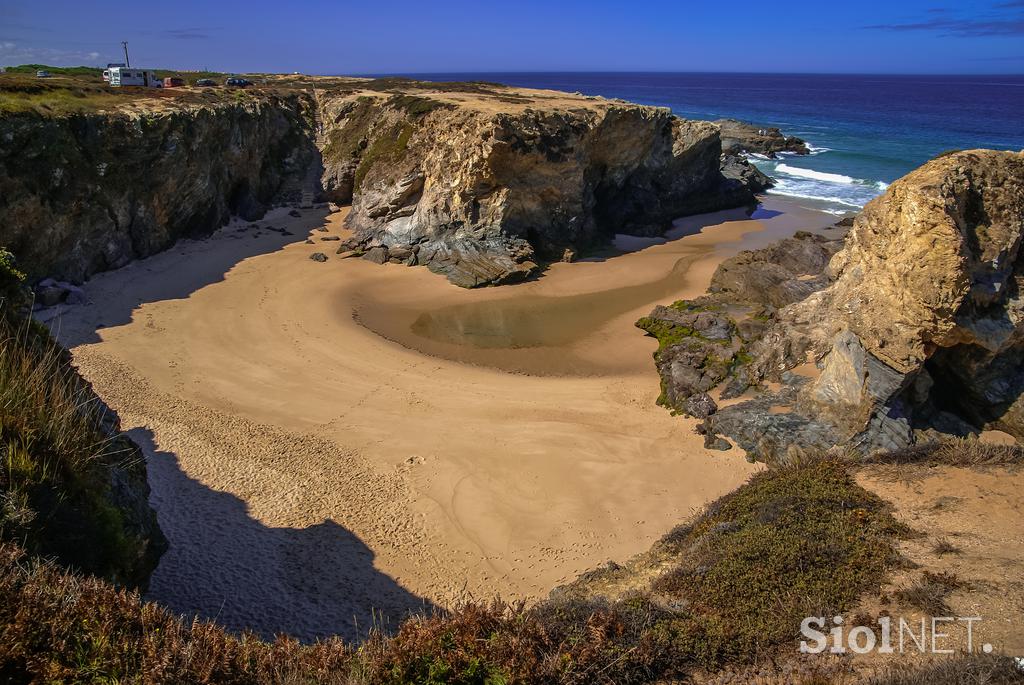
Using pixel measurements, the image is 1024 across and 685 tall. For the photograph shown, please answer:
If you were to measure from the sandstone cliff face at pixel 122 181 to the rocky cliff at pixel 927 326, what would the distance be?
24.9 m

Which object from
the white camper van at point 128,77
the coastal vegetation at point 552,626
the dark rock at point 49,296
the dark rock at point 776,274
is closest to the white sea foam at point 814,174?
the dark rock at point 776,274

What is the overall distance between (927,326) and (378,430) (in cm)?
1246

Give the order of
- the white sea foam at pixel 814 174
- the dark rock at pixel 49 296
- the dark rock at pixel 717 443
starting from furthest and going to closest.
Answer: the white sea foam at pixel 814 174, the dark rock at pixel 49 296, the dark rock at pixel 717 443

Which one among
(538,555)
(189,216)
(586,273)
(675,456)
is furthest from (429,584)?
(189,216)

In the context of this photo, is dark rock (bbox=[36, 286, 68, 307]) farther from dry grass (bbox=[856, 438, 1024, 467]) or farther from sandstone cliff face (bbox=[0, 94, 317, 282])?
dry grass (bbox=[856, 438, 1024, 467])

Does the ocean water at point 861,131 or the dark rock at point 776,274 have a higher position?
the ocean water at point 861,131

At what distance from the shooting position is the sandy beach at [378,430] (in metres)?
11.1

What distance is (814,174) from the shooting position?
50375 millimetres

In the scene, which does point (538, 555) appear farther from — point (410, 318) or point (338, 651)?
point (410, 318)

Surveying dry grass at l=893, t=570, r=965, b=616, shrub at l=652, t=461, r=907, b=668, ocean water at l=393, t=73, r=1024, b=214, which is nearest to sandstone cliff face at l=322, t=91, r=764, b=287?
ocean water at l=393, t=73, r=1024, b=214

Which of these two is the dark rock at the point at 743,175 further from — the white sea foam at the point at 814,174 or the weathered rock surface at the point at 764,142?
the weathered rock surface at the point at 764,142

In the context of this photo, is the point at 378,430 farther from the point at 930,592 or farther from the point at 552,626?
the point at 930,592

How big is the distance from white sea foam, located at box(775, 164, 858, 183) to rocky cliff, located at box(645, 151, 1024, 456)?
37271 millimetres

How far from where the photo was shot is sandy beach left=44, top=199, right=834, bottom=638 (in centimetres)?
1115
